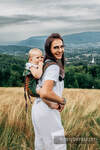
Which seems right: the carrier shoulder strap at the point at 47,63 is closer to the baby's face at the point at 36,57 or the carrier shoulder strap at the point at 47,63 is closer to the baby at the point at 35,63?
the baby at the point at 35,63

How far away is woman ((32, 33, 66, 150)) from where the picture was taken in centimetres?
175

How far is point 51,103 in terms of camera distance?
1.78m

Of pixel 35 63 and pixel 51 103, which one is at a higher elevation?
pixel 35 63

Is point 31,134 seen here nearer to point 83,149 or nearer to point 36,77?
point 83,149

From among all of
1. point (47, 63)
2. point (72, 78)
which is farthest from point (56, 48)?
point (72, 78)

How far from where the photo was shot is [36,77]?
1.91 metres

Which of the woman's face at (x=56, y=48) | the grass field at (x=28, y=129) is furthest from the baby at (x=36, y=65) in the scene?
the grass field at (x=28, y=129)

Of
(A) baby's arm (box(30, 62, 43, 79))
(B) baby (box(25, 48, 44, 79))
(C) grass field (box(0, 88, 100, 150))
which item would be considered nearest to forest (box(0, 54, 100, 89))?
(C) grass field (box(0, 88, 100, 150))

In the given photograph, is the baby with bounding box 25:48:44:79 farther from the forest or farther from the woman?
the forest

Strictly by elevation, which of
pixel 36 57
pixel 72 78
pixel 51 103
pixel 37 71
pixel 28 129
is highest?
pixel 36 57

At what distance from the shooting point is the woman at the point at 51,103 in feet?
5.73

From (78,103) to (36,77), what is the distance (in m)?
1.68

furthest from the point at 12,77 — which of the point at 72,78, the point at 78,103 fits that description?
the point at 78,103

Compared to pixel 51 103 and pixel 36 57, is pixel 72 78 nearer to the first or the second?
pixel 36 57
